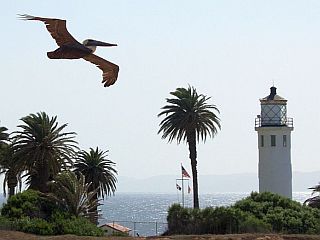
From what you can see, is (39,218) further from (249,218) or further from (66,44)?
(66,44)

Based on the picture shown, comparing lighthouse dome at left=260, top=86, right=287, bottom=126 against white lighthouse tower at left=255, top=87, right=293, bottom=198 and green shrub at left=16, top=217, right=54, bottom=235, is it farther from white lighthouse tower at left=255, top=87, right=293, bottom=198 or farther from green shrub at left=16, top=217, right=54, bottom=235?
green shrub at left=16, top=217, right=54, bottom=235

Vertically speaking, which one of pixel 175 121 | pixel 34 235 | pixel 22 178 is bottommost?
pixel 34 235

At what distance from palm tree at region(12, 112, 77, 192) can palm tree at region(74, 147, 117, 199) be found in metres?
5.64

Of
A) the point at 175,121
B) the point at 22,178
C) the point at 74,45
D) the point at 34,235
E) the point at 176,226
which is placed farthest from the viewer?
the point at 175,121

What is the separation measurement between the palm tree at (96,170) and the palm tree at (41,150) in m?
5.64

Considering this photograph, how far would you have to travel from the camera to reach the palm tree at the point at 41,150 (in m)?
54.8

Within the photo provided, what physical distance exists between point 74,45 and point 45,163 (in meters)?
44.7

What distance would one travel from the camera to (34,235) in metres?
44.8

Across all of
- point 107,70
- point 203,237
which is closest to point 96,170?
point 203,237

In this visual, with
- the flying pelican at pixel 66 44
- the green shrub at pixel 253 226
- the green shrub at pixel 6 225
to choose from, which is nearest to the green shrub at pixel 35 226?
the green shrub at pixel 6 225

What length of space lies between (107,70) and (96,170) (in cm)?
5113

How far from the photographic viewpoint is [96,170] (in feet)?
205

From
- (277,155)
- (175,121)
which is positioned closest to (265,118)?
(277,155)

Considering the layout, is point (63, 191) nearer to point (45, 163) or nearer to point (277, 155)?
point (45, 163)
